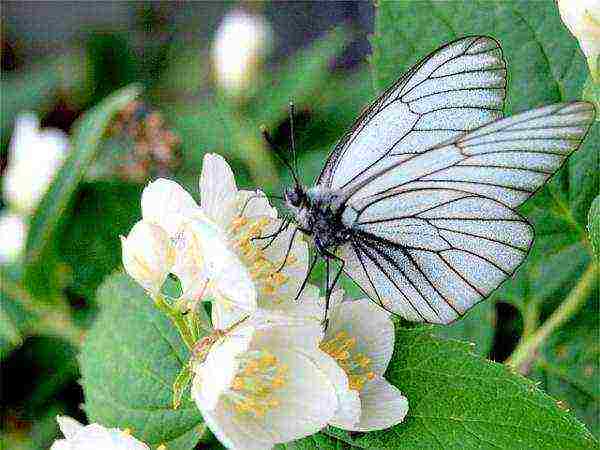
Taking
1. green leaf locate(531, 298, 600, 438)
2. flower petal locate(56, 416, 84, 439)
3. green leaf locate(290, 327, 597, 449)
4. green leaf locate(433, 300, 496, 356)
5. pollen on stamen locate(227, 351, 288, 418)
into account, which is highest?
pollen on stamen locate(227, 351, 288, 418)

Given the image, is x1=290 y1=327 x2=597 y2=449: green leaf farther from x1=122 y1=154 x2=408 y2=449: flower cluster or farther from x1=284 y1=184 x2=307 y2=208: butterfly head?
x1=284 y1=184 x2=307 y2=208: butterfly head

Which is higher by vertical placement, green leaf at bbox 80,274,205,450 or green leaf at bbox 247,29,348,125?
green leaf at bbox 247,29,348,125

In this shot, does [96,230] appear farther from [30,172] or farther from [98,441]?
[98,441]

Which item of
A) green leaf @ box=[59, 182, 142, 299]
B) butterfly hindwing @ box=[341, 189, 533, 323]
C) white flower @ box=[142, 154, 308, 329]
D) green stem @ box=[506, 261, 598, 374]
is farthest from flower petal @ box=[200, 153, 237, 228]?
green leaf @ box=[59, 182, 142, 299]

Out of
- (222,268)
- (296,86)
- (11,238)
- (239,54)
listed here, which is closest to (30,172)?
(11,238)

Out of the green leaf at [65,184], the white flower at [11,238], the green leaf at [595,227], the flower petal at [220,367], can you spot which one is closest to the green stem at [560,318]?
the green leaf at [595,227]

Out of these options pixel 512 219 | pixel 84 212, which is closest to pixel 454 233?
pixel 512 219

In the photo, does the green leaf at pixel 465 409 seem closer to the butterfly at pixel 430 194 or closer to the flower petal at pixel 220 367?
the butterfly at pixel 430 194
